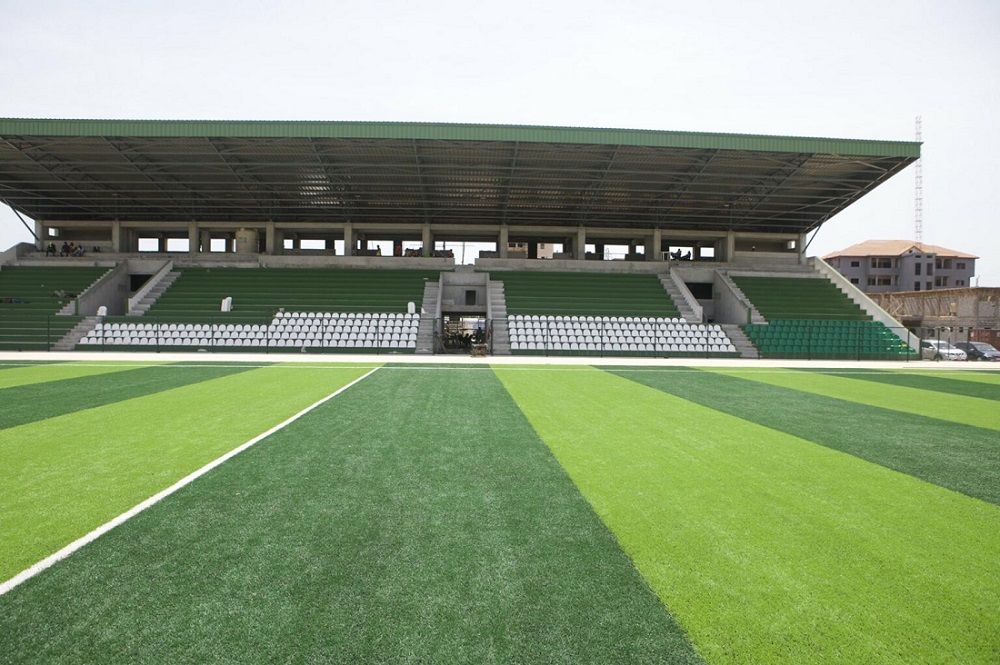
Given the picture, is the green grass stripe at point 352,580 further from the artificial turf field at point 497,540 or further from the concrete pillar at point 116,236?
the concrete pillar at point 116,236

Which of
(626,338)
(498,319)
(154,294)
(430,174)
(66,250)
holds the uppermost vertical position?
(430,174)

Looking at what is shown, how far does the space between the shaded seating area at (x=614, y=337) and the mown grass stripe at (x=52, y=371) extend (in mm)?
16506

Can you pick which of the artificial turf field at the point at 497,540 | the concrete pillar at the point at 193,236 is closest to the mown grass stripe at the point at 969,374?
the artificial turf field at the point at 497,540

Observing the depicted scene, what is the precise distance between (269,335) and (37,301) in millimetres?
16239

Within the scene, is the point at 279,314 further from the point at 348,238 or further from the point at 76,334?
the point at 348,238

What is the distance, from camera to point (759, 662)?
8.26 feet

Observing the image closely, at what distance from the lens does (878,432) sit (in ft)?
27.6

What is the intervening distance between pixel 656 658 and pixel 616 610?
45 centimetres

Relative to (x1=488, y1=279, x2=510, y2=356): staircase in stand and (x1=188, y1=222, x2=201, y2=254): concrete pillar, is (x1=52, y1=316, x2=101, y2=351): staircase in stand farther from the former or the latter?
(x1=488, y1=279, x2=510, y2=356): staircase in stand

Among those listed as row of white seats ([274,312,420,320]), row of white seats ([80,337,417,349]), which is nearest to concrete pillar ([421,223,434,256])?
row of white seats ([274,312,420,320])

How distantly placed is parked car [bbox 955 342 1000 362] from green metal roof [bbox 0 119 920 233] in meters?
11.6

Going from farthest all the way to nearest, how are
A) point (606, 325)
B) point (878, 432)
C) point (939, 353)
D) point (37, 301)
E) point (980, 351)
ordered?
point (37, 301) → point (980, 351) → point (606, 325) → point (939, 353) → point (878, 432)

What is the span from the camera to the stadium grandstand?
2791 cm

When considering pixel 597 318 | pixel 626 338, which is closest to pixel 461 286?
pixel 597 318
